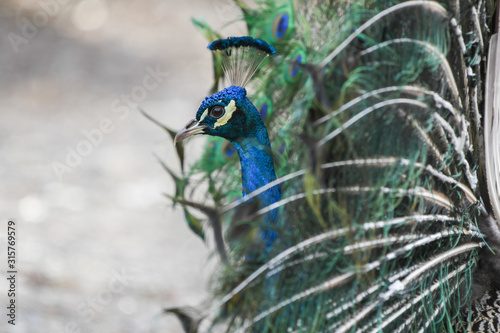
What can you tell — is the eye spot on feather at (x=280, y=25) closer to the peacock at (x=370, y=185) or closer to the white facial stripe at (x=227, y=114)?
the peacock at (x=370, y=185)

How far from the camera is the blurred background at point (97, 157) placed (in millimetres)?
3332

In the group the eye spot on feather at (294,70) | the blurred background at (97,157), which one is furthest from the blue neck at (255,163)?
the blurred background at (97,157)

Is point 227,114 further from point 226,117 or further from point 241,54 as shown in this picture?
point 241,54

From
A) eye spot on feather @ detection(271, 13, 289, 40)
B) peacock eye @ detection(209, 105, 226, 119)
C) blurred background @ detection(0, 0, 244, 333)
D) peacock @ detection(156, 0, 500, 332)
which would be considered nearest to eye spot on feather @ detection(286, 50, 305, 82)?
eye spot on feather @ detection(271, 13, 289, 40)

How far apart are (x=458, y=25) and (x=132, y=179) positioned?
3574 mm

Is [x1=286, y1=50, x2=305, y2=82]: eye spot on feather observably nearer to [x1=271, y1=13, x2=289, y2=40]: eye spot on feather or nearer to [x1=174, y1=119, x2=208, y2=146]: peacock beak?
[x1=271, y1=13, x2=289, y2=40]: eye spot on feather

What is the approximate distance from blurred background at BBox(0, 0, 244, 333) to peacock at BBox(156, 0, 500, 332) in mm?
1047

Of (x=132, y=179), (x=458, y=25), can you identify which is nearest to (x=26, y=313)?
(x=132, y=179)

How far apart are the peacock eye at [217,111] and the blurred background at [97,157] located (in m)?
0.92

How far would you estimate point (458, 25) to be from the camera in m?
1.44

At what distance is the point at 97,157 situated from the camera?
502 cm

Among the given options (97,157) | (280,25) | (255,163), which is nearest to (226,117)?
(255,163)

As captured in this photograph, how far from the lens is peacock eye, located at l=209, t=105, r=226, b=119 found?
1.52m

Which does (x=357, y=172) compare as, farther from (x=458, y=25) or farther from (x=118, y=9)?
(x=118, y=9)
